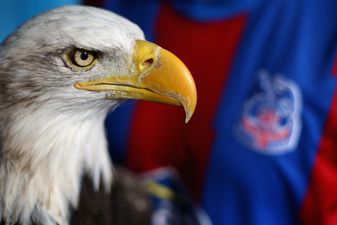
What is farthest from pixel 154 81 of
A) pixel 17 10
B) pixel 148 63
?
pixel 17 10

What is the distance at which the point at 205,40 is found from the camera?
1.09m

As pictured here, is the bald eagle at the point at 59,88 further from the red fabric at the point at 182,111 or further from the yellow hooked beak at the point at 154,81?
the red fabric at the point at 182,111

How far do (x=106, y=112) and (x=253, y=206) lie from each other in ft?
1.38

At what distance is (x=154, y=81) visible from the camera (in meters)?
0.69

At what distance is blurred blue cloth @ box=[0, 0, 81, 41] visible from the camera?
1077 millimetres

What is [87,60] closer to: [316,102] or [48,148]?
[48,148]

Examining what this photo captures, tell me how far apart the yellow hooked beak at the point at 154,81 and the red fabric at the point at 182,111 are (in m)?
0.38

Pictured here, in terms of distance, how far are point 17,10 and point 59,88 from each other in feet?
1.69

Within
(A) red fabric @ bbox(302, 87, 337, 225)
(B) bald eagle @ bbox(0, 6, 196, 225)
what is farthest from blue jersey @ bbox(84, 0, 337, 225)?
(B) bald eagle @ bbox(0, 6, 196, 225)

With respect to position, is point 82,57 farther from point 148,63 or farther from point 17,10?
point 17,10

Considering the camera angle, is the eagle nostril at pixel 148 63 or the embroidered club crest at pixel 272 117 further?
the embroidered club crest at pixel 272 117

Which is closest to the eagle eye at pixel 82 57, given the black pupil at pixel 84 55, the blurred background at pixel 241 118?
the black pupil at pixel 84 55

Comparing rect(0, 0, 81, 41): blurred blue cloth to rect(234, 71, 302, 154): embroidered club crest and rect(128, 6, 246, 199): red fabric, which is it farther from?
rect(234, 71, 302, 154): embroidered club crest

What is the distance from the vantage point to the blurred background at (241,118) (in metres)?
1.00
